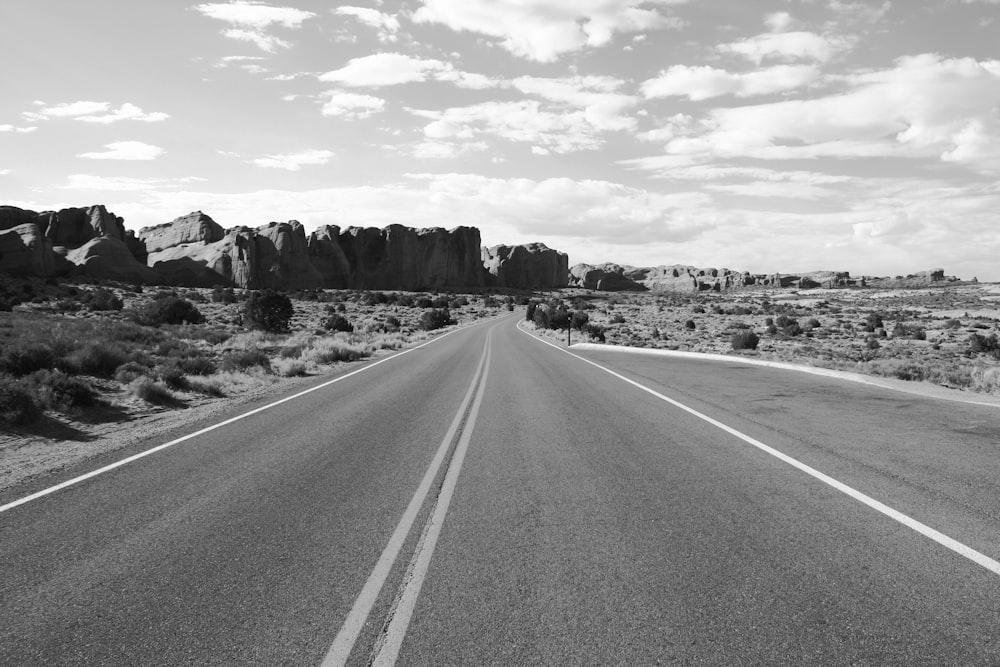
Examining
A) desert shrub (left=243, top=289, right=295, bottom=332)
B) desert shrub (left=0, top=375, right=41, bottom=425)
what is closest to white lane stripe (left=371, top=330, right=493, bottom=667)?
desert shrub (left=0, top=375, right=41, bottom=425)

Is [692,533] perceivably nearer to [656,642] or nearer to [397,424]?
[656,642]

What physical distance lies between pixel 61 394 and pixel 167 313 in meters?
36.9

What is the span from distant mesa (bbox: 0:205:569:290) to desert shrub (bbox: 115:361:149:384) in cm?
7606

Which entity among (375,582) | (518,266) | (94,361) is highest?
(518,266)

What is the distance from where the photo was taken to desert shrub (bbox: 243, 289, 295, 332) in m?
45.3

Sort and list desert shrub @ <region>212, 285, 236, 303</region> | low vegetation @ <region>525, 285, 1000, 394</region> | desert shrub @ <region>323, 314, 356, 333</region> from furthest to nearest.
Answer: desert shrub @ <region>212, 285, 236, 303</region> < desert shrub @ <region>323, 314, 356, 333</region> < low vegetation @ <region>525, 285, 1000, 394</region>

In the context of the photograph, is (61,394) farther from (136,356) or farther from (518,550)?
(518,550)

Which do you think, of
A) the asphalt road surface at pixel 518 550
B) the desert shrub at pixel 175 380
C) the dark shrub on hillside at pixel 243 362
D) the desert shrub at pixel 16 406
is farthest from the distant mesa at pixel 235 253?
the asphalt road surface at pixel 518 550

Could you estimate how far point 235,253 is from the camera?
332ft

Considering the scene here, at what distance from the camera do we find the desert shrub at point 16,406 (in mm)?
10055

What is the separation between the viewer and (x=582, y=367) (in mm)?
20797

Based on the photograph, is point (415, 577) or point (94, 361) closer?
point (415, 577)

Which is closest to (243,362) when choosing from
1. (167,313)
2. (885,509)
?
(885,509)

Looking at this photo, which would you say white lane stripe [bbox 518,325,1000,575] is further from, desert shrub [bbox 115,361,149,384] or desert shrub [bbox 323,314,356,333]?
desert shrub [bbox 323,314,356,333]
